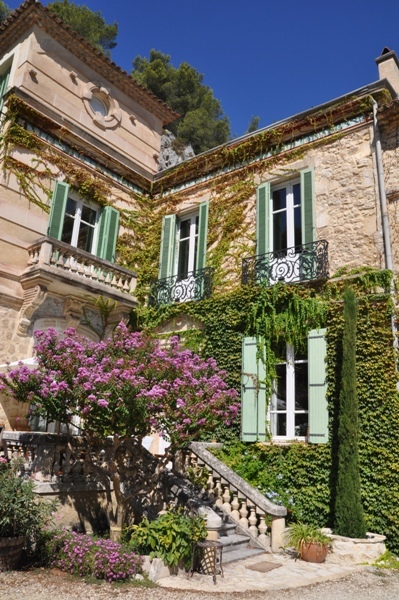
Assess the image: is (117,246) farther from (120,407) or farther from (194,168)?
(120,407)

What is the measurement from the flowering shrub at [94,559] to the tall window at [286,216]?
21.7 ft

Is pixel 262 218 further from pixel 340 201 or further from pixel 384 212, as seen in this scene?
pixel 384 212

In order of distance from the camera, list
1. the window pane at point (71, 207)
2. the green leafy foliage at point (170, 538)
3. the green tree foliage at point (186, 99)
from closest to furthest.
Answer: the green leafy foliage at point (170, 538), the window pane at point (71, 207), the green tree foliage at point (186, 99)

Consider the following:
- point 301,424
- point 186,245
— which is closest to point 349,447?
point 301,424

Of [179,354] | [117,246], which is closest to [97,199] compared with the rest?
[117,246]

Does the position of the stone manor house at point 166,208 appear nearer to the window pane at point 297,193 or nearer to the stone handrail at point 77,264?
the stone handrail at point 77,264

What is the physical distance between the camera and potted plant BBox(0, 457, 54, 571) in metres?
5.16

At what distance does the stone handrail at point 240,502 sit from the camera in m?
7.04

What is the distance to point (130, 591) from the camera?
15.9 ft

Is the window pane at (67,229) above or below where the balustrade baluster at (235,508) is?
above

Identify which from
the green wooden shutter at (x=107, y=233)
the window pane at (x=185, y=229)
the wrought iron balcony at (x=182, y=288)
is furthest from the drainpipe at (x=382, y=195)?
the green wooden shutter at (x=107, y=233)

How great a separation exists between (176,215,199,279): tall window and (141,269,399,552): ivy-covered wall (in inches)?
81.9

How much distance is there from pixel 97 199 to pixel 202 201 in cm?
269

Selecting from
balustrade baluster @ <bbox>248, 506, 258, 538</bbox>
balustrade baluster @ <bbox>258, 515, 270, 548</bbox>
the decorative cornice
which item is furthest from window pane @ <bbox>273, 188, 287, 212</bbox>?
balustrade baluster @ <bbox>258, 515, 270, 548</bbox>
